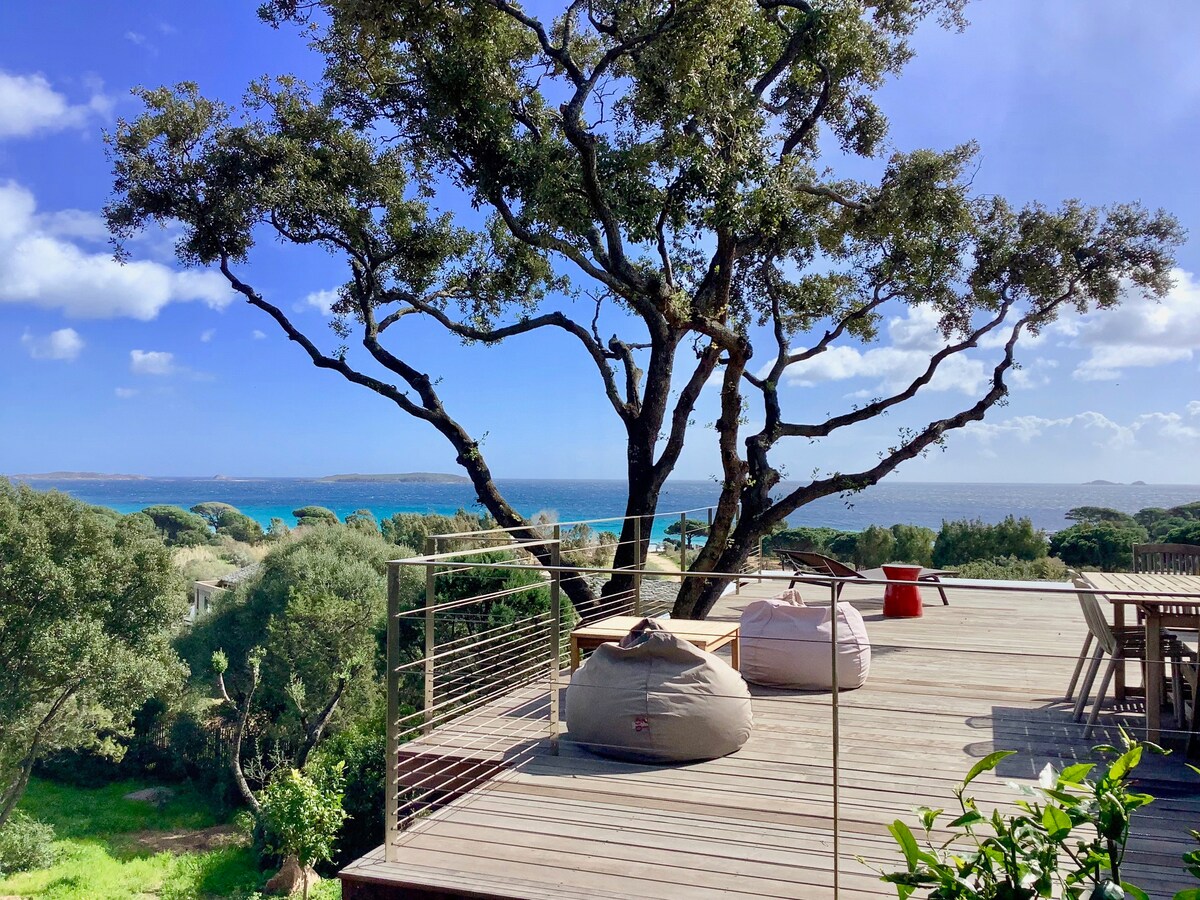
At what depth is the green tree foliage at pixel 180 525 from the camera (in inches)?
2029

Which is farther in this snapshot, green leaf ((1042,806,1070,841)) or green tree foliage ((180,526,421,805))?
green tree foliage ((180,526,421,805))

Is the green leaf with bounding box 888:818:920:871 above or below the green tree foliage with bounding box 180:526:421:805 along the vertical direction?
above

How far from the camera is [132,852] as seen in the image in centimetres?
1905

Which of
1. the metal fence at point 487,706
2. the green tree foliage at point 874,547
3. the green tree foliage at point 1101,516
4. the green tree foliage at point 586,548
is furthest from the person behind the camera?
the green tree foliage at point 1101,516

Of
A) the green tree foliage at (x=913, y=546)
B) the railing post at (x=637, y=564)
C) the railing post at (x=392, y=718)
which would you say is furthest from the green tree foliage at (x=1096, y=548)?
the railing post at (x=392, y=718)

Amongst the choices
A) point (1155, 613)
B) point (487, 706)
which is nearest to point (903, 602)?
point (1155, 613)

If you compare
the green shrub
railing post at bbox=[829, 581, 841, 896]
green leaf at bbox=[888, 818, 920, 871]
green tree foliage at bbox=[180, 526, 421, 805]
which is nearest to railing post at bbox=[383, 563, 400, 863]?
railing post at bbox=[829, 581, 841, 896]

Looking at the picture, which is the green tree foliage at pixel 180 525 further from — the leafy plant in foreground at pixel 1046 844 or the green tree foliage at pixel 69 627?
the leafy plant in foreground at pixel 1046 844

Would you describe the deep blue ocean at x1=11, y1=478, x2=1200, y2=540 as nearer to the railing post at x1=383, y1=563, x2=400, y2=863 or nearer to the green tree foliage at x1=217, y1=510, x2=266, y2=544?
the green tree foliage at x1=217, y1=510, x2=266, y2=544

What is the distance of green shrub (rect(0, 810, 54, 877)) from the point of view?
17.3 meters

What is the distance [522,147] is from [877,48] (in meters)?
4.33

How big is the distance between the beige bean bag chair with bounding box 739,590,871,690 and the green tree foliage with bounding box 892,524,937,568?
52.7 ft

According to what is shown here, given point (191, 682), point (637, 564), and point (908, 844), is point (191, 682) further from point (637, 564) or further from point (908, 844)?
point (908, 844)

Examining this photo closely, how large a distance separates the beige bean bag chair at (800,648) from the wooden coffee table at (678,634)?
35 centimetres
